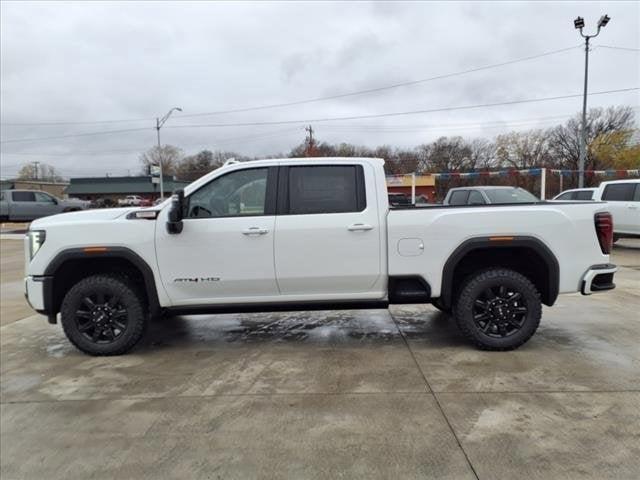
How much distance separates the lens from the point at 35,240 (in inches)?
199

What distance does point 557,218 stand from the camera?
4883mm

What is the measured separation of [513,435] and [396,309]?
3.75 meters

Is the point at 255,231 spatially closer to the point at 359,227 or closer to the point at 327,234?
the point at 327,234

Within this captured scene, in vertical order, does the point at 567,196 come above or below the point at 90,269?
above

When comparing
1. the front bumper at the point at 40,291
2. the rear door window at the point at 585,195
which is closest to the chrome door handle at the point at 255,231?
the front bumper at the point at 40,291

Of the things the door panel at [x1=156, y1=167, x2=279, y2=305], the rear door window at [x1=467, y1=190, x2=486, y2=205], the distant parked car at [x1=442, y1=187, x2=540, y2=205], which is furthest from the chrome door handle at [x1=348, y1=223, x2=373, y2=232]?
the rear door window at [x1=467, y1=190, x2=486, y2=205]

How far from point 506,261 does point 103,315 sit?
422 centimetres

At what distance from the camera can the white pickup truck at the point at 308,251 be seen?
488 cm

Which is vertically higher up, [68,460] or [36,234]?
[36,234]

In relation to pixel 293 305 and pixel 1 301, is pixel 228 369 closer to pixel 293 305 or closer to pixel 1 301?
pixel 293 305

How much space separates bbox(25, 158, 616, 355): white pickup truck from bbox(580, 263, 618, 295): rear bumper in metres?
0.01

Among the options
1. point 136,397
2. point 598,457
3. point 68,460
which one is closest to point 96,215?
point 136,397

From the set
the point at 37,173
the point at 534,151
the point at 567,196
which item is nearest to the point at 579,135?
the point at 534,151

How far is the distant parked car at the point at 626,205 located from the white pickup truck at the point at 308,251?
33.7 ft
